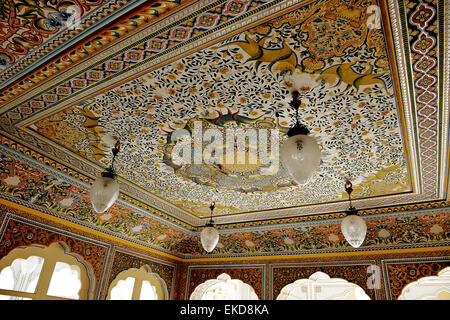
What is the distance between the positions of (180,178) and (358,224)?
2.06m

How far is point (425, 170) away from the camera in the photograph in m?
2.97

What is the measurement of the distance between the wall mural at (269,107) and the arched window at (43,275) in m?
1.53

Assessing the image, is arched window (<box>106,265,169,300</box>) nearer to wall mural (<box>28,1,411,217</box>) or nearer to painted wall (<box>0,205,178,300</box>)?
painted wall (<box>0,205,178,300</box>)

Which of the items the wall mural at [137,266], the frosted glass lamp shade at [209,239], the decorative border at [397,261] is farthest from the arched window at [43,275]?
the decorative border at [397,261]

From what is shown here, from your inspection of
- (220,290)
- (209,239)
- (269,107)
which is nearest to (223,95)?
(269,107)

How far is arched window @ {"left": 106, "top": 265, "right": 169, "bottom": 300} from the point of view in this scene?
4.75 metres

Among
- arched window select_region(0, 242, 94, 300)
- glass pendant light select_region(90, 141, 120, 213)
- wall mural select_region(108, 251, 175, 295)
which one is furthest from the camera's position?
wall mural select_region(108, 251, 175, 295)

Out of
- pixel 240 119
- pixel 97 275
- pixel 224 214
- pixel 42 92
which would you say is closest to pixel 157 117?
pixel 240 119

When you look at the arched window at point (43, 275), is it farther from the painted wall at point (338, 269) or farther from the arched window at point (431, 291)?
the arched window at point (431, 291)

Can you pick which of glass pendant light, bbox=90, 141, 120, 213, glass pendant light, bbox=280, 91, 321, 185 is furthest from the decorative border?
glass pendant light, bbox=90, 141, 120, 213

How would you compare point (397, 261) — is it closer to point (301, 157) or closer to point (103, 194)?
point (301, 157)

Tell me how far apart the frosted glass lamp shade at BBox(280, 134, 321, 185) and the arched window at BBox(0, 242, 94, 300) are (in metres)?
3.55

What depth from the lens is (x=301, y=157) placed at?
5.26 ft
